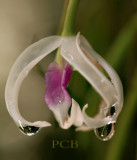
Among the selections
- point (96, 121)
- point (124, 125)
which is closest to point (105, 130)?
point (96, 121)

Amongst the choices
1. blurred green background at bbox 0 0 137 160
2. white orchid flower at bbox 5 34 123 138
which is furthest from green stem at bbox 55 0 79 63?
blurred green background at bbox 0 0 137 160

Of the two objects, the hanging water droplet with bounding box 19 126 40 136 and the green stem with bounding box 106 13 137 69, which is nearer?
the hanging water droplet with bounding box 19 126 40 136

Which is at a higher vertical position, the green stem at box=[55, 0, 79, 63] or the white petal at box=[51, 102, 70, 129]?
the green stem at box=[55, 0, 79, 63]

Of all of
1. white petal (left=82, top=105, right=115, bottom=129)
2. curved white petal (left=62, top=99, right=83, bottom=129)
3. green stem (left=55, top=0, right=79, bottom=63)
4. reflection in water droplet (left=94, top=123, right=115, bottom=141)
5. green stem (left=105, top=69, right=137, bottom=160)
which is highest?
green stem (left=55, top=0, right=79, bottom=63)

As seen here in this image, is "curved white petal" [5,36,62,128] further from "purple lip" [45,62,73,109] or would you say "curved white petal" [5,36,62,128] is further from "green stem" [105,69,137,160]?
"green stem" [105,69,137,160]

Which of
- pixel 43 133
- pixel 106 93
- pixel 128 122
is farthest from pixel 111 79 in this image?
pixel 43 133

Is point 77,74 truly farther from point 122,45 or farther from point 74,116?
point 74,116
